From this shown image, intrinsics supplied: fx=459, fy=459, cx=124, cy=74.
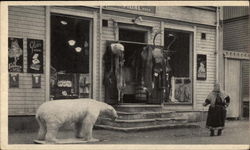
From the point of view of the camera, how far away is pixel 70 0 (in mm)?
8219

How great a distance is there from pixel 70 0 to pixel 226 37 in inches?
368

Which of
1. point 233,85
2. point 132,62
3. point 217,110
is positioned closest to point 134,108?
point 132,62

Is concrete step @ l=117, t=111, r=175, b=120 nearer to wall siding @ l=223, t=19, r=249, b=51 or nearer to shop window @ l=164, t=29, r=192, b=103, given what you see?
shop window @ l=164, t=29, r=192, b=103

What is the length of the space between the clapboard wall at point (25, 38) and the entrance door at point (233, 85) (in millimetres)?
6638

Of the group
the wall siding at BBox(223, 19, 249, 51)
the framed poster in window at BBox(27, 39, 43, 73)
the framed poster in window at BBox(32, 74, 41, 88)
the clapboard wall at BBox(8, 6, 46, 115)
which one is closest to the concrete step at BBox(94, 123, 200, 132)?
the clapboard wall at BBox(8, 6, 46, 115)

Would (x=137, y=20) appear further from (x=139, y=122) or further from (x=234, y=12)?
(x=234, y=12)

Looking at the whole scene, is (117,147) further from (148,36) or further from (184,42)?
(184,42)

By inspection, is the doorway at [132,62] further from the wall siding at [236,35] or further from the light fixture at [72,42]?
the wall siding at [236,35]

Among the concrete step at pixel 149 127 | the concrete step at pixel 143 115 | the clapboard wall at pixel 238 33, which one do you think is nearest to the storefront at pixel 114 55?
the concrete step at pixel 143 115

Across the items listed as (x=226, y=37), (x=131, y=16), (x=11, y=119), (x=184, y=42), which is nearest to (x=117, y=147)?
(x=11, y=119)

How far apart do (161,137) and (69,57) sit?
3.10 metres

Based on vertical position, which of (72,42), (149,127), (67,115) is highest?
(72,42)

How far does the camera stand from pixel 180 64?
1375 cm

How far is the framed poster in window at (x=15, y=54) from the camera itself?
10086 mm
